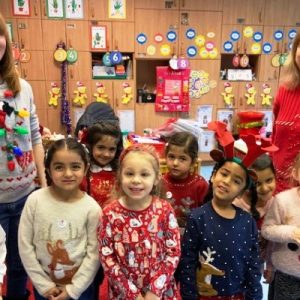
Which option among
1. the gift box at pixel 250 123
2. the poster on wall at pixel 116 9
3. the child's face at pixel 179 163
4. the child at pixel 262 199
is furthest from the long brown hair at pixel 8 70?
the poster on wall at pixel 116 9

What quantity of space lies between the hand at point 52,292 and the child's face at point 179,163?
29.2 inches

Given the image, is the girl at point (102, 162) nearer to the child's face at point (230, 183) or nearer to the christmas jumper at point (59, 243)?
the christmas jumper at point (59, 243)

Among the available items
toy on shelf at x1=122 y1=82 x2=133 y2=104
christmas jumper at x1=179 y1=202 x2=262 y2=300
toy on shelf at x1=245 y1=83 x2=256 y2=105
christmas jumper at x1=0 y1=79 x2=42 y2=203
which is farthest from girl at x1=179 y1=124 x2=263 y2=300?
toy on shelf at x1=245 y1=83 x2=256 y2=105

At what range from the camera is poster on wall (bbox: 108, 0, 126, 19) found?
4.49 metres

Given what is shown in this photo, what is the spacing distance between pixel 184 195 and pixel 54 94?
3.41 metres

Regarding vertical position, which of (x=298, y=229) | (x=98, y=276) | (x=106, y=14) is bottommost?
(x=98, y=276)

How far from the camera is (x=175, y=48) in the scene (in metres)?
4.77

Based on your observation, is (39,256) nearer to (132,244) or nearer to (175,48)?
(132,244)

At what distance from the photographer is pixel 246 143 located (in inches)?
56.2

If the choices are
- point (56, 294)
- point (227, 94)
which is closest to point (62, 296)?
point (56, 294)

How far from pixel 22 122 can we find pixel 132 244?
28.5 inches

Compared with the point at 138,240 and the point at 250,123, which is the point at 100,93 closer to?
the point at 250,123

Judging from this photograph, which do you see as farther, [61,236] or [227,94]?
[227,94]

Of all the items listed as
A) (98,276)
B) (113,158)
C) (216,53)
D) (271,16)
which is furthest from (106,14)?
(98,276)
